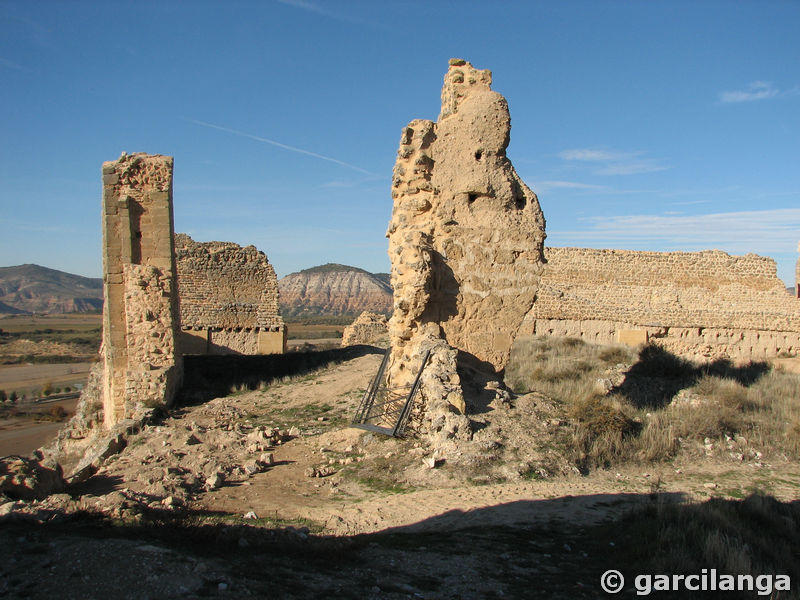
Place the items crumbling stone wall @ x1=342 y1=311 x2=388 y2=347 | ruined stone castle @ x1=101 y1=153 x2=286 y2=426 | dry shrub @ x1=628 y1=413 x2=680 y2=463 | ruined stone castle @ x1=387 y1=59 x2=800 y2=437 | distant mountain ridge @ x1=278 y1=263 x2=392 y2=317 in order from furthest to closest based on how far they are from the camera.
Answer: distant mountain ridge @ x1=278 y1=263 x2=392 y2=317, crumbling stone wall @ x1=342 y1=311 x2=388 y2=347, ruined stone castle @ x1=101 y1=153 x2=286 y2=426, ruined stone castle @ x1=387 y1=59 x2=800 y2=437, dry shrub @ x1=628 y1=413 x2=680 y2=463

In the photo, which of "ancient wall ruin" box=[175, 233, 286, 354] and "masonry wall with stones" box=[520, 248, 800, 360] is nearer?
"ancient wall ruin" box=[175, 233, 286, 354]

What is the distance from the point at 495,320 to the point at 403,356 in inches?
53.6

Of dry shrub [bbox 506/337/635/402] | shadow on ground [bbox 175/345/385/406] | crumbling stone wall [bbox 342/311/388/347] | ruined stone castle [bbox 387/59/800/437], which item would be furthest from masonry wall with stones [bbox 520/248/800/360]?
ruined stone castle [bbox 387/59/800/437]

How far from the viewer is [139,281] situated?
10297mm

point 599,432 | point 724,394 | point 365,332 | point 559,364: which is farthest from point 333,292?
point 599,432

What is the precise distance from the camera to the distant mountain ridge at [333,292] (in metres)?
105

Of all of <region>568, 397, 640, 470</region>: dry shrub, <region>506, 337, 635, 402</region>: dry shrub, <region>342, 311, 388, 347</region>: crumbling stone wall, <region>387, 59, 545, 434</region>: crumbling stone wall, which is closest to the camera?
<region>568, 397, 640, 470</region>: dry shrub

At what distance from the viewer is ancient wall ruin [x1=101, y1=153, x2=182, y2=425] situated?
10203 mm

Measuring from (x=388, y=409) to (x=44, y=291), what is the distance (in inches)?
5961

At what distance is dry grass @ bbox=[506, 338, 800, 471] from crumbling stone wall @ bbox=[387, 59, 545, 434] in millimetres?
1605

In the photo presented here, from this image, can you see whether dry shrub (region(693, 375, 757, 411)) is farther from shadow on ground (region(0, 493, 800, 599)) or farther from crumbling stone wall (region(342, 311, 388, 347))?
crumbling stone wall (region(342, 311, 388, 347))

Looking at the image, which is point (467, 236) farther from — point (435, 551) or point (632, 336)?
point (632, 336)

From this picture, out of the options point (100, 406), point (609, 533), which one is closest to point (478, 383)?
point (609, 533)

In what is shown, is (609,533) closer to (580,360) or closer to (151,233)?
(151,233)
